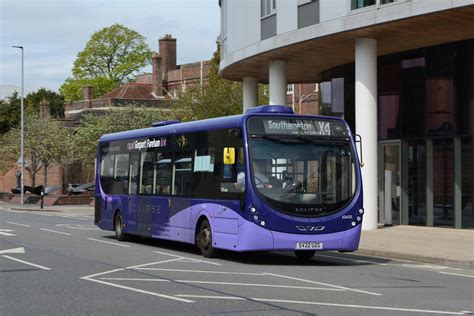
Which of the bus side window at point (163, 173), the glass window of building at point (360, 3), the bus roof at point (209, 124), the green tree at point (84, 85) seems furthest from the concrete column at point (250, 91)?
the green tree at point (84, 85)

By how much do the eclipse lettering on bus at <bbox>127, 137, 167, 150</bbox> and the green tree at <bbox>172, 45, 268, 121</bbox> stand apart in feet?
88.4

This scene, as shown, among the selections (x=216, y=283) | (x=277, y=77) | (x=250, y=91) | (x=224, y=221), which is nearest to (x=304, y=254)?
(x=224, y=221)

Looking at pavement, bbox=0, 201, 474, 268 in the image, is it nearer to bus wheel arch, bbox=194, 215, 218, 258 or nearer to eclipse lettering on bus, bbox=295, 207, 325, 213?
eclipse lettering on bus, bbox=295, 207, 325, 213

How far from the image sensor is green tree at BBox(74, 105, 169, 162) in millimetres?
69688

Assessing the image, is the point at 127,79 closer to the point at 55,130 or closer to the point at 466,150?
the point at 55,130

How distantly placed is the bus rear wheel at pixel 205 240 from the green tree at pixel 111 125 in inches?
1973

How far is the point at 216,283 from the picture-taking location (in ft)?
44.2

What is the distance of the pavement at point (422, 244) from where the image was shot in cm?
1873

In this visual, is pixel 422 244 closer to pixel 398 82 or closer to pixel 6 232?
pixel 398 82

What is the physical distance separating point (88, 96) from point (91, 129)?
28883 mm

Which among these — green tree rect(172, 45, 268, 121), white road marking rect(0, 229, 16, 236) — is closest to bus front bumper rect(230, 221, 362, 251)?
white road marking rect(0, 229, 16, 236)

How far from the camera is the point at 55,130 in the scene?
70.9 meters

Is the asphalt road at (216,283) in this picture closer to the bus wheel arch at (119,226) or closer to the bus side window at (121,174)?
the bus wheel arch at (119,226)

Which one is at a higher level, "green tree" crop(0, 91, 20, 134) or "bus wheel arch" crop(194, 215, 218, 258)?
"green tree" crop(0, 91, 20, 134)
